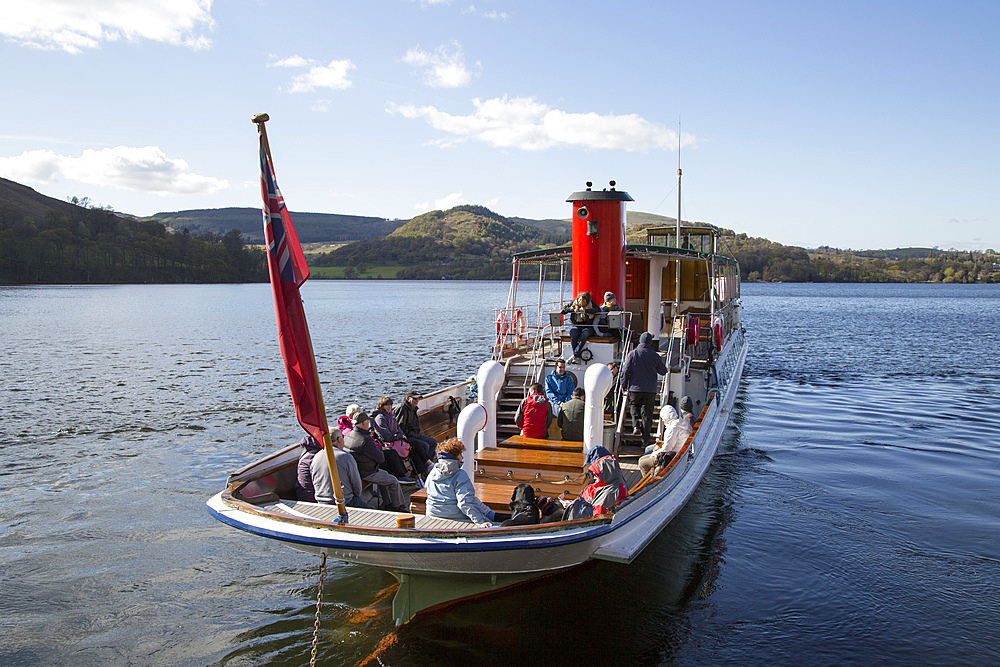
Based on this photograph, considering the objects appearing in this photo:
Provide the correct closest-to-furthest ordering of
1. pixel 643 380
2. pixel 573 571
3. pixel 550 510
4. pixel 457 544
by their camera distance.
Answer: pixel 457 544 < pixel 550 510 < pixel 573 571 < pixel 643 380

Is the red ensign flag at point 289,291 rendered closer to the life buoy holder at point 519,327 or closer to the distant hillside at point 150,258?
the life buoy holder at point 519,327

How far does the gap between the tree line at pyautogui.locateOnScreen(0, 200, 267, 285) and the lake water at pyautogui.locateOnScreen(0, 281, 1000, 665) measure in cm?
12682

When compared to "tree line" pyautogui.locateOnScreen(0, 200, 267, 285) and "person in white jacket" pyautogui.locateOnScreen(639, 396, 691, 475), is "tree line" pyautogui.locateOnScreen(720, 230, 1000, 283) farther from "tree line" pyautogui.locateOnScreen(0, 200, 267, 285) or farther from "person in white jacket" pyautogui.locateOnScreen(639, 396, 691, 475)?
"person in white jacket" pyautogui.locateOnScreen(639, 396, 691, 475)

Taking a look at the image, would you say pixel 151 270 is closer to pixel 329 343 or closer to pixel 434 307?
pixel 434 307

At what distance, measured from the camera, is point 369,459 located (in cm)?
896

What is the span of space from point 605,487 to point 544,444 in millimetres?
3059

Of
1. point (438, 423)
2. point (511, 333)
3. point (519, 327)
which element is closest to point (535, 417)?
point (438, 423)

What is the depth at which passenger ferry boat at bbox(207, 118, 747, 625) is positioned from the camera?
6.96m

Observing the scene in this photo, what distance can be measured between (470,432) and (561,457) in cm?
173

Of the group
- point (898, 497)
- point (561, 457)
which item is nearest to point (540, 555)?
point (561, 457)

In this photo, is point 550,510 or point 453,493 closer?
point 453,493

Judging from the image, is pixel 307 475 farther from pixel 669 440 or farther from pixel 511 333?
pixel 511 333

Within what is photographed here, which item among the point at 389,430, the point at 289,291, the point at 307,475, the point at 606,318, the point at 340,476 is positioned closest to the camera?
the point at 289,291

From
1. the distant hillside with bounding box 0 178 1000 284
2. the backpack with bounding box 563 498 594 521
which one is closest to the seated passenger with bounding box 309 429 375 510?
the backpack with bounding box 563 498 594 521
